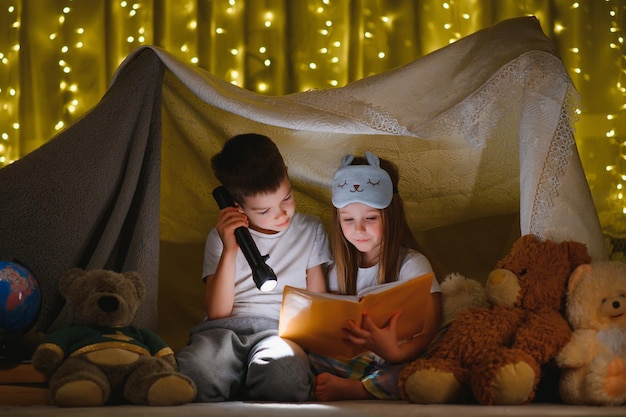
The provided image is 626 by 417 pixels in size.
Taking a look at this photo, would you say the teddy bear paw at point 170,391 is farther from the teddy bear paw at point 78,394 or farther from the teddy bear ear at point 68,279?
the teddy bear ear at point 68,279

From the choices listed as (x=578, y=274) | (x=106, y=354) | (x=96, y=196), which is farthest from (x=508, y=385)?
(x=96, y=196)

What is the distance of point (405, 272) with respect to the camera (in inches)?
72.9

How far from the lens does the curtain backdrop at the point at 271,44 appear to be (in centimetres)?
254

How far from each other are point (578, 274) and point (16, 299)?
1108mm

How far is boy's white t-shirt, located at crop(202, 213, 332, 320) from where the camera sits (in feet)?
6.25

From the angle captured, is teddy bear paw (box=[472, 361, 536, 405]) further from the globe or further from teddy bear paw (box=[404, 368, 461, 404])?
the globe

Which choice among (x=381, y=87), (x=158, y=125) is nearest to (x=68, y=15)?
(x=158, y=125)

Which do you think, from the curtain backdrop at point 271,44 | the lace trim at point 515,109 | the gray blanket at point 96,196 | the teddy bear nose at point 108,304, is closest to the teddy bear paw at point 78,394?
the teddy bear nose at point 108,304

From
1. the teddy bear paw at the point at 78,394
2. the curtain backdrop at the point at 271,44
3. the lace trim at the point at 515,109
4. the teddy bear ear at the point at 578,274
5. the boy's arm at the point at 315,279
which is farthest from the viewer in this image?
the curtain backdrop at the point at 271,44

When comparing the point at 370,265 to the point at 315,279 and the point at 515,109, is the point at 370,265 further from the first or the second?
the point at 515,109

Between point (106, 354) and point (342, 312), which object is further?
point (342, 312)

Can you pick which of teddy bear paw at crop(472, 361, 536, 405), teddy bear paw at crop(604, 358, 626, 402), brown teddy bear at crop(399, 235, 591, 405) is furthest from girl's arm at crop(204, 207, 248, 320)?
teddy bear paw at crop(604, 358, 626, 402)

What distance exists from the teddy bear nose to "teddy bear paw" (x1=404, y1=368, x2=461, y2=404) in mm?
585

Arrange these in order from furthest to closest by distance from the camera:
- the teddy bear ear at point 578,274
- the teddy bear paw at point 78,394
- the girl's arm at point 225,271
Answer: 1. the girl's arm at point 225,271
2. the teddy bear ear at point 578,274
3. the teddy bear paw at point 78,394
